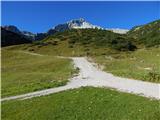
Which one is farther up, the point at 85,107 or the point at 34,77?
the point at 34,77

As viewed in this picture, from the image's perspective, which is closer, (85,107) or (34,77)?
(85,107)

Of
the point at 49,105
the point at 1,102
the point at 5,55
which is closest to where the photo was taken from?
the point at 49,105

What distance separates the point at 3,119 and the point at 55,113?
12.5ft

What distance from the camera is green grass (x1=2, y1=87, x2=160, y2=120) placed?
22.3 m

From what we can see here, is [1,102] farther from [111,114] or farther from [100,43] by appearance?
[100,43]

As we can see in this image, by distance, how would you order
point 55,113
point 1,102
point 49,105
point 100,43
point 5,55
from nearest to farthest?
point 55,113
point 49,105
point 1,102
point 5,55
point 100,43

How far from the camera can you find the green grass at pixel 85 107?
22.3 metres

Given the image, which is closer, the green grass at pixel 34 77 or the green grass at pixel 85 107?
the green grass at pixel 85 107

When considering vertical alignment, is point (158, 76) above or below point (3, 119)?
above

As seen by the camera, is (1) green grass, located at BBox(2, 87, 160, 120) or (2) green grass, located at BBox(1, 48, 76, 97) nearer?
(1) green grass, located at BBox(2, 87, 160, 120)

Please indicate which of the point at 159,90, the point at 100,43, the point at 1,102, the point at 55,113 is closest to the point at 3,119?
the point at 55,113

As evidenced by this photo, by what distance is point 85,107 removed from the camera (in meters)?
24.9

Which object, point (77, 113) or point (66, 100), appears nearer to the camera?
point (77, 113)

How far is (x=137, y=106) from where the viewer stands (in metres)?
23.8
